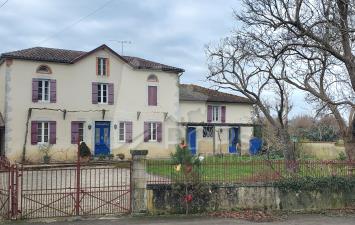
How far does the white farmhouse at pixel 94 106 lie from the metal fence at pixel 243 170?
641 inches

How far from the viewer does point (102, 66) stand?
33781mm

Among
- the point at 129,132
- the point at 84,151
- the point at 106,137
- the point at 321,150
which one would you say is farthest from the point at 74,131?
the point at 321,150

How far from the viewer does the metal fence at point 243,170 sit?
1429 centimetres

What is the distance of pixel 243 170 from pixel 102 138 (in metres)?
20.0

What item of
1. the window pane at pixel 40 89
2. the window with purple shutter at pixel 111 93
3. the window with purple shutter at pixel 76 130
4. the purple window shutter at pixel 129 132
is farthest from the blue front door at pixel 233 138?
the window pane at pixel 40 89

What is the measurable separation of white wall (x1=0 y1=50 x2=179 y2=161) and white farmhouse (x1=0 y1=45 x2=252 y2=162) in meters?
0.06

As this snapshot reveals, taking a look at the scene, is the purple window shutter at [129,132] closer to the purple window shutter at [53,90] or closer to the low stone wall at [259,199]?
the purple window shutter at [53,90]

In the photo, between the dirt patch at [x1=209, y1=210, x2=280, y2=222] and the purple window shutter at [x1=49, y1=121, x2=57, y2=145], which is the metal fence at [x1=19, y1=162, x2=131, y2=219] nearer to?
the dirt patch at [x1=209, y1=210, x2=280, y2=222]

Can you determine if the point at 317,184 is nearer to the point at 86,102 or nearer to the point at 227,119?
the point at 86,102

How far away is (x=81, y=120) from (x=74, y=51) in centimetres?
533

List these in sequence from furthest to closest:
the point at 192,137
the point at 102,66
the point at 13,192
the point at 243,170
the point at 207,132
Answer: the point at 207,132 → the point at 192,137 → the point at 102,66 → the point at 243,170 → the point at 13,192

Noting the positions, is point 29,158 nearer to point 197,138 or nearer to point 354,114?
point 197,138

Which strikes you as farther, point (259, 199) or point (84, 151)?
point (84, 151)

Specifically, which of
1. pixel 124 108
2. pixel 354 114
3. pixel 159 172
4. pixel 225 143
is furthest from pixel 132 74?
pixel 159 172
